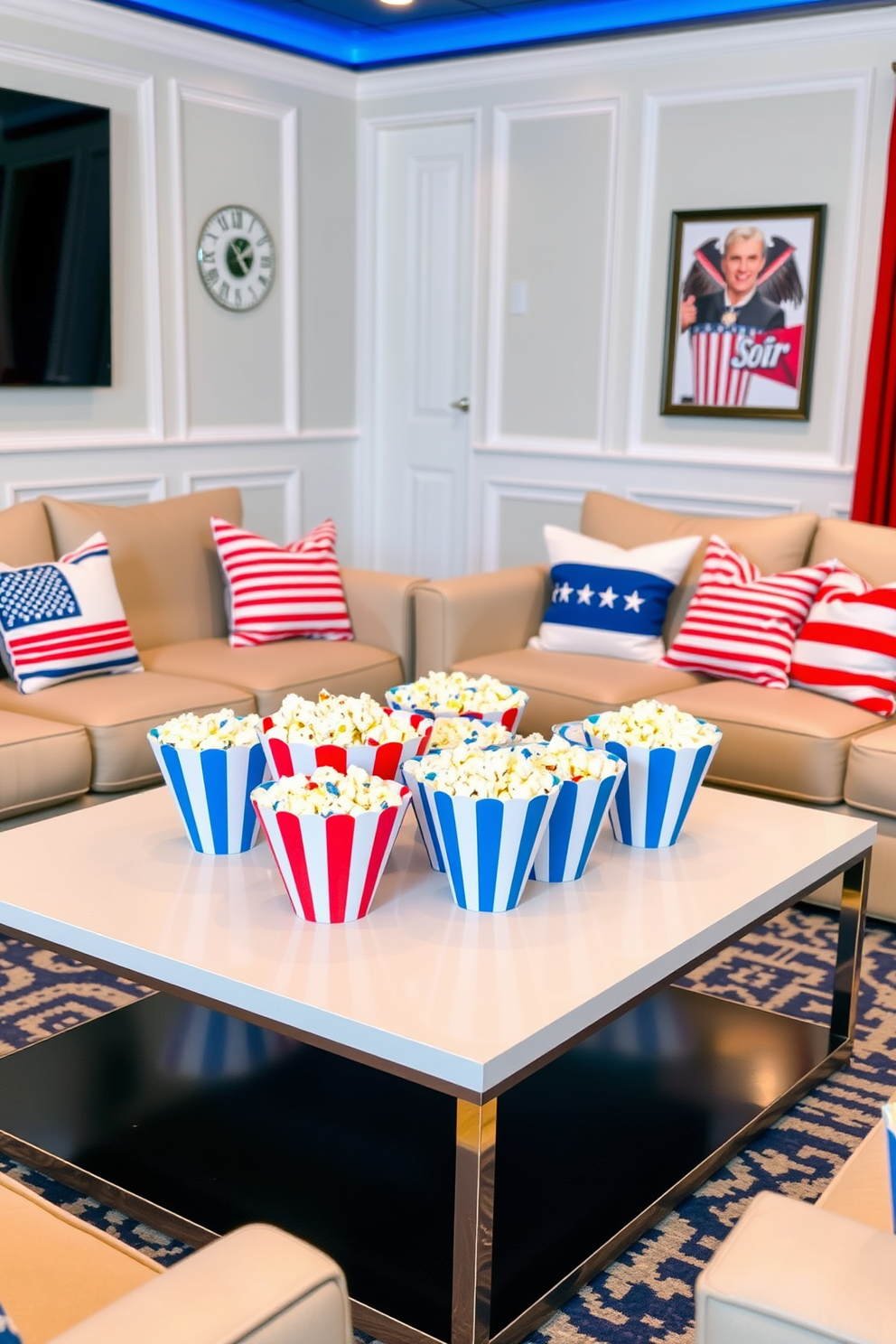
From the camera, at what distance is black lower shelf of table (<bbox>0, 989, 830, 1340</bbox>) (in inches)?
70.3

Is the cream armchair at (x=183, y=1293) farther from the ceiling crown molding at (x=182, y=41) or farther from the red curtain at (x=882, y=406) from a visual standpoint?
the ceiling crown molding at (x=182, y=41)

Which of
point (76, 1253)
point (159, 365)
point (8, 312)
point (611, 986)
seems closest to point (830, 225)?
point (159, 365)

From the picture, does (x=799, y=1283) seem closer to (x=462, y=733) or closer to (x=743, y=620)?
(x=462, y=733)

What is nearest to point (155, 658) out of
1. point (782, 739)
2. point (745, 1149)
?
point (782, 739)

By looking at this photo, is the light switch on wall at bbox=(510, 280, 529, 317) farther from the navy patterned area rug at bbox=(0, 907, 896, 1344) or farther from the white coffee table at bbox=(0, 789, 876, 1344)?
the white coffee table at bbox=(0, 789, 876, 1344)

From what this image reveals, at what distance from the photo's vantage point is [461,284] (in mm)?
5418

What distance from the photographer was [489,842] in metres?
1.88

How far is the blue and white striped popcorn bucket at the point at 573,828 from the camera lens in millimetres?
1998

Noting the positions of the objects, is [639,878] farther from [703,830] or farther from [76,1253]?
[76,1253]

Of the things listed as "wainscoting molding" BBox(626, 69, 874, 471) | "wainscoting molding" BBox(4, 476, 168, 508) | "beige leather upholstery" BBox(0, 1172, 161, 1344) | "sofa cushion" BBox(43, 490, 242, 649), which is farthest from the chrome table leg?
"wainscoting molding" BBox(626, 69, 874, 471)

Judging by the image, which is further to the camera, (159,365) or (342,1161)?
(159,365)

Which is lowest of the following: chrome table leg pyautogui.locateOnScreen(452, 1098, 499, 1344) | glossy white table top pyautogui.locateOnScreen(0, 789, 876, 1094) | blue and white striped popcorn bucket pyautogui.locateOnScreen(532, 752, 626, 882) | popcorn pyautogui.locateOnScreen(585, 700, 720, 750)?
chrome table leg pyautogui.locateOnScreen(452, 1098, 499, 1344)

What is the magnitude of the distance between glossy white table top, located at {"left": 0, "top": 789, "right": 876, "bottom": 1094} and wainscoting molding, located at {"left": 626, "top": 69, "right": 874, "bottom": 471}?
2.49 metres

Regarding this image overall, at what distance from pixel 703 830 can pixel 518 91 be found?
143 inches
